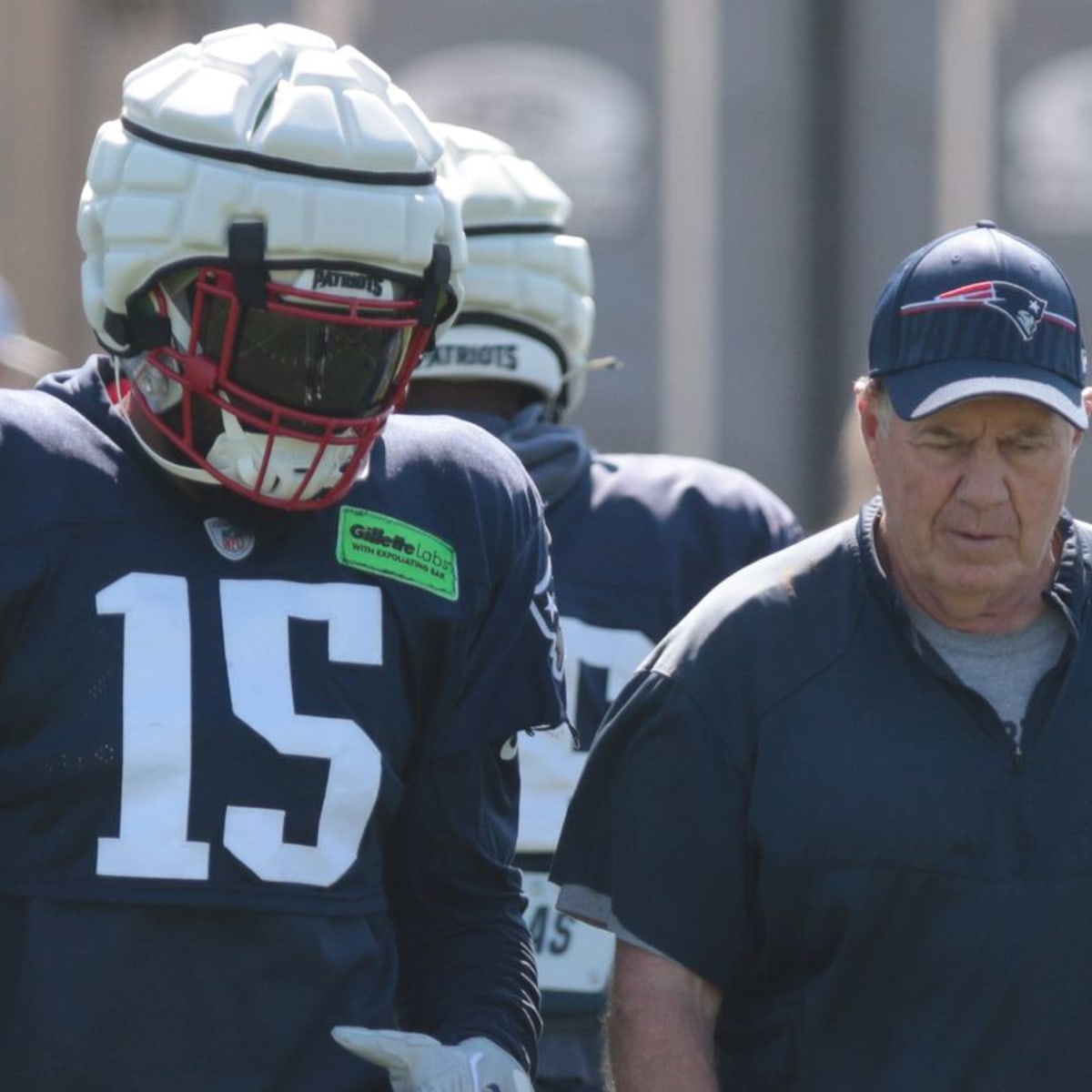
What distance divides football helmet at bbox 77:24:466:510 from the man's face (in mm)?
542

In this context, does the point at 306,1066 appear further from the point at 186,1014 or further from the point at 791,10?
the point at 791,10

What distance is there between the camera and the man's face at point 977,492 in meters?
3.02

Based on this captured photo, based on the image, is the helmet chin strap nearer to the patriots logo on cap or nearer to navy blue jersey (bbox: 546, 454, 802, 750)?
the patriots logo on cap

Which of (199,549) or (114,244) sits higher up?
(114,244)

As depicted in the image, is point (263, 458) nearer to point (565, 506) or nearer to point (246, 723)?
point (246, 723)

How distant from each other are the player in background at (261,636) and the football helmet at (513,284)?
1236 mm

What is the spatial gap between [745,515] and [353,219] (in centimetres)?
152

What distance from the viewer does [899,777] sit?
9.80 feet

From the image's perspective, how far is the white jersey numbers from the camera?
283cm

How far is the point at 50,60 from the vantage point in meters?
9.30

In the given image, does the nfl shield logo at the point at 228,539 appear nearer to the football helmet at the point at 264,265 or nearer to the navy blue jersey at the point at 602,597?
the football helmet at the point at 264,265

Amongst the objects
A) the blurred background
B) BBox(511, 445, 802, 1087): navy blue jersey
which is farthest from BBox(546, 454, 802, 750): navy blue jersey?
the blurred background

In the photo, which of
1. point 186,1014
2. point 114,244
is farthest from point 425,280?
point 186,1014

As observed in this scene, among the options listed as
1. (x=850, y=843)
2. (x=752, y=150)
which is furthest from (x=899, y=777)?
(x=752, y=150)
